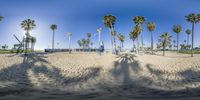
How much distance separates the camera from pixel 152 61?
152 ft

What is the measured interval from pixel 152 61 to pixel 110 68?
854 cm

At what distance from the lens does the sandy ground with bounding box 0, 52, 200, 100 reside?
2912 centimetres

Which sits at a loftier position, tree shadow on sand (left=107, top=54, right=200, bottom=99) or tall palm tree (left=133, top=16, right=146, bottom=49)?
tall palm tree (left=133, top=16, right=146, bottom=49)

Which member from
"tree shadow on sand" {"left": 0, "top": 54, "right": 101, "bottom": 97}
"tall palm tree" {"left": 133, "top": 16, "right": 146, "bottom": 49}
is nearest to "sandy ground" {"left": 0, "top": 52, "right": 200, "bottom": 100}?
"tree shadow on sand" {"left": 0, "top": 54, "right": 101, "bottom": 97}

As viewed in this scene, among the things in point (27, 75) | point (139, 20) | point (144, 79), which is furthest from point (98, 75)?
point (139, 20)

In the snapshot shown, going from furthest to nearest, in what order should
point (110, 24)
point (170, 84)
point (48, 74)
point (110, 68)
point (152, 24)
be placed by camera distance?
point (152, 24)
point (110, 24)
point (110, 68)
point (48, 74)
point (170, 84)

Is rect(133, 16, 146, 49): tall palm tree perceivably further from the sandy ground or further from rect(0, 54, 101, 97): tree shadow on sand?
rect(0, 54, 101, 97): tree shadow on sand

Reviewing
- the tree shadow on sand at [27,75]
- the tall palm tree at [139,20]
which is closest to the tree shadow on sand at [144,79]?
the tree shadow on sand at [27,75]

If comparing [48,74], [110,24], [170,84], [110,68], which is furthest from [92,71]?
[110,24]

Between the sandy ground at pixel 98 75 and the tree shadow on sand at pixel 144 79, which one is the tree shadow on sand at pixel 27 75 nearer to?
the sandy ground at pixel 98 75

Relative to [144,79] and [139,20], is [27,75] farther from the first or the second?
[139,20]

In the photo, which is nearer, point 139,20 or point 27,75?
point 27,75

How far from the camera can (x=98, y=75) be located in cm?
3684

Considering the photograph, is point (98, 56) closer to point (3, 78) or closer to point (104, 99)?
point (3, 78)
